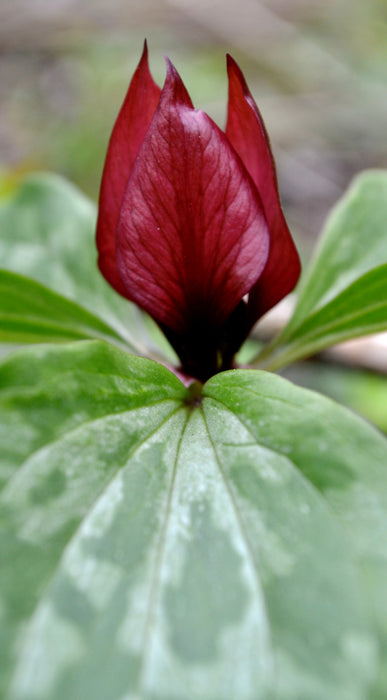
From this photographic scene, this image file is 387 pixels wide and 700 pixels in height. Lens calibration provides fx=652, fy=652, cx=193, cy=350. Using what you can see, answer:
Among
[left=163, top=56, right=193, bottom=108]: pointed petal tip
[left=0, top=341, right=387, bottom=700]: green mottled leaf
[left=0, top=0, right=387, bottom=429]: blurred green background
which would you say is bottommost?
[left=0, top=341, right=387, bottom=700]: green mottled leaf

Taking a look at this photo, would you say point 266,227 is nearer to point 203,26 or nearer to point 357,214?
point 357,214

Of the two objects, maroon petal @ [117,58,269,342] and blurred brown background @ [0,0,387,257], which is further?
blurred brown background @ [0,0,387,257]

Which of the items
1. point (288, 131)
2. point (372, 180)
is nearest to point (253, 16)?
point (288, 131)

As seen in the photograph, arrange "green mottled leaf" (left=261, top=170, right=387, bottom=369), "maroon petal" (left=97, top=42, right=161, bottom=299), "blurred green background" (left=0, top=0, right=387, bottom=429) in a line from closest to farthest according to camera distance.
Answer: "maroon petal" (left=97, top=42, right=161, bottom=299), "green mottled leaf" (left=261, top=170, right=387, bottom=369), "blurred green background" (left=0, top=0, right=387, bottom=429)

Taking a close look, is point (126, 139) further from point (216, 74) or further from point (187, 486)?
point (216, 74)

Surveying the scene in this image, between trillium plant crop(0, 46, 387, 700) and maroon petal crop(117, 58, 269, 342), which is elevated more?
maroon petal crop(117, 58, 269, 342)

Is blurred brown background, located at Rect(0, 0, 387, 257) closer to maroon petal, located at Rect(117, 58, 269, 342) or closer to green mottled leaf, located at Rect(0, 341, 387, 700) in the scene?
maroon petal, located at Rect(117, 58, 269, 342)

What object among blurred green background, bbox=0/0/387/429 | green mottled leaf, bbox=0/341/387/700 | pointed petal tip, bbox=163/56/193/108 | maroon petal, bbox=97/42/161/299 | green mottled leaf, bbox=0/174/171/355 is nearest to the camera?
green mottled leaf, bbox=0/341/387/700

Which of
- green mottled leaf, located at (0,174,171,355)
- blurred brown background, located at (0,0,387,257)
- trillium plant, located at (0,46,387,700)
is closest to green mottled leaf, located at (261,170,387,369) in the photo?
trillium plant, located at (0,46,387,700)
